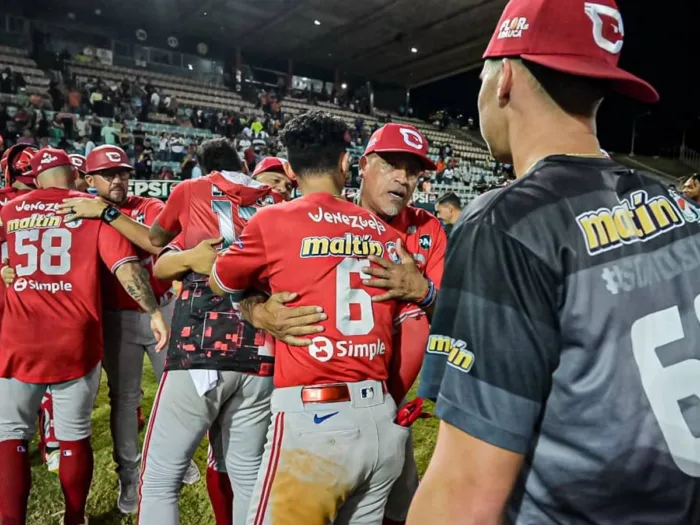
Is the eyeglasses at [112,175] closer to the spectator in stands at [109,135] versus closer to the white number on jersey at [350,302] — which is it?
the white number on jersey at [350,302]

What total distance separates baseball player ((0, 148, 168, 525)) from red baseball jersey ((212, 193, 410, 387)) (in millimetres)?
1315

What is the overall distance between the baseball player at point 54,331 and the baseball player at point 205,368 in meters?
0.60

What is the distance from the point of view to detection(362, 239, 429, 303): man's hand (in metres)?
1.99

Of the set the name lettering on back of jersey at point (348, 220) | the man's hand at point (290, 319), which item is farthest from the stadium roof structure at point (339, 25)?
the man's hand at point (290, 319)

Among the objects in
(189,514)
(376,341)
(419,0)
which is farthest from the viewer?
(419,0)

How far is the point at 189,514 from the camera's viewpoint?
3.39m

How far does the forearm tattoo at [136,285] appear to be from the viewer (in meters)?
3.01

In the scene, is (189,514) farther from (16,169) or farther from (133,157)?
(133,157)

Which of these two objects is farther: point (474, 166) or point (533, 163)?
point (474, 166)

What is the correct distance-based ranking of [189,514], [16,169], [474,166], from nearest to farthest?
[189,514] → [16,169] → [474,166]

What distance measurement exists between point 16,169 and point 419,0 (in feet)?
68.6

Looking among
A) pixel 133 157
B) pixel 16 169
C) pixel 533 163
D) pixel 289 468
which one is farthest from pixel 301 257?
pixel 133 157

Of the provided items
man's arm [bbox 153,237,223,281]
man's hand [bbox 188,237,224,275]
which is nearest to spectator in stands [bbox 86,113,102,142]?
man's arm [bbox 153,237,223,281]

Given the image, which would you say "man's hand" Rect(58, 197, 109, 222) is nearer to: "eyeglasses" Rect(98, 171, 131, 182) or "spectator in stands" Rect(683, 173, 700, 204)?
"eyeglasses" Rect(98, 171, 131, 182)
